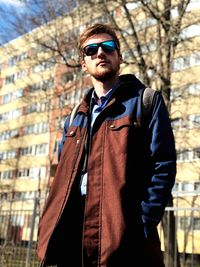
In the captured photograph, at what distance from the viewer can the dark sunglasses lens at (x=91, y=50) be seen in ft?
8.32

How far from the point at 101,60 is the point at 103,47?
0.09m

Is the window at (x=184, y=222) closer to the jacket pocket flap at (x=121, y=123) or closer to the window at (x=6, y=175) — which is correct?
the jacket pocket flap at (x=121, y=123)

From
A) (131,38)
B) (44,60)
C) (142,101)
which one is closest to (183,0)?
(131,38)

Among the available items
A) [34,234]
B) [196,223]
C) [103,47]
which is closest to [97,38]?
[103,47]

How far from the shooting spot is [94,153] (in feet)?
7.41

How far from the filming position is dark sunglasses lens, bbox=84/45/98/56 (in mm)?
2535

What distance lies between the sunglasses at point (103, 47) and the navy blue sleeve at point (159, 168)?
1.39ft

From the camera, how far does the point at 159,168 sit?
2.18m

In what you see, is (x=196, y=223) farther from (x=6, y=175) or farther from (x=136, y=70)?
(x=6, y=175)

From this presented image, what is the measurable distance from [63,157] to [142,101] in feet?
1.81

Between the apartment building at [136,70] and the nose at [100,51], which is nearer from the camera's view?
the nose at [100,51]

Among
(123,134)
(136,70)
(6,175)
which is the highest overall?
(6,175)

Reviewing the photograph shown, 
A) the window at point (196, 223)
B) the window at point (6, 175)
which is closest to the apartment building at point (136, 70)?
the window at point (196, 223)

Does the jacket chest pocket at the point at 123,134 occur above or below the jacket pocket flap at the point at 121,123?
below
